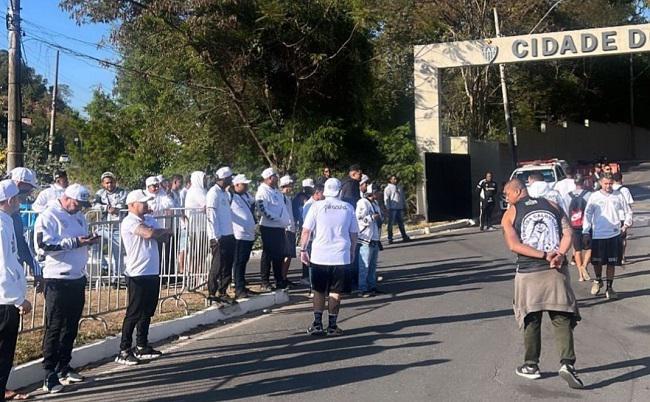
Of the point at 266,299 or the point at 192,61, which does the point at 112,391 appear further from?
the point at 192,61

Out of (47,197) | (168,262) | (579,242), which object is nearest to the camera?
(168,262)

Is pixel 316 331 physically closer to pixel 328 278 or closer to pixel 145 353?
pixel 328 278

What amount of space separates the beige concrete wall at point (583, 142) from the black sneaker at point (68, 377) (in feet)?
127

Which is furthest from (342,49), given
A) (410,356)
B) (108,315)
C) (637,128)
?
(637,128)

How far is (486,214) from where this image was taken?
23.9 metres

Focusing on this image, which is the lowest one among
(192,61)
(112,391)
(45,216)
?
(112,391)

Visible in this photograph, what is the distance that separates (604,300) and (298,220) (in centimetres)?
591

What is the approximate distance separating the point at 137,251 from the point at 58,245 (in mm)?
1092

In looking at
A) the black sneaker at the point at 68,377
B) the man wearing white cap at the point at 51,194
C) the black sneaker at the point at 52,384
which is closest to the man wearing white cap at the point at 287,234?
the man wearing white cap at the point at 51,194

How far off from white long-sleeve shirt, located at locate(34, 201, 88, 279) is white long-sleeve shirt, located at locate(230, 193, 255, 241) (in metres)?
4.28

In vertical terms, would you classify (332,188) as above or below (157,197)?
below

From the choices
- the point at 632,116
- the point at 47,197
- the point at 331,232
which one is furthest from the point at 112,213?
the point at 632,116

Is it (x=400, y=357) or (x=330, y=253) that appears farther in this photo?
(x=330, y=253)

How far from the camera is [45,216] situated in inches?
282
